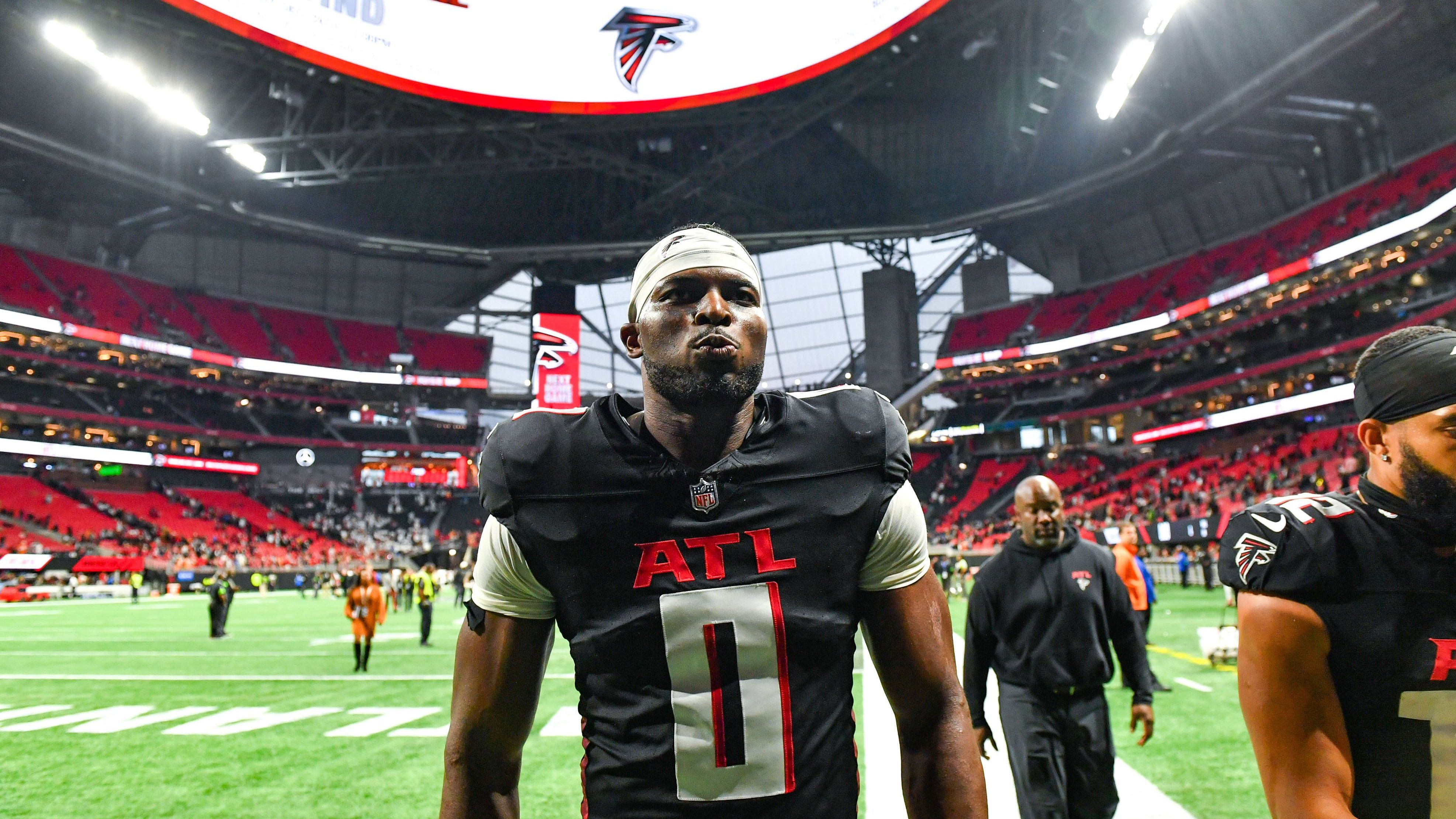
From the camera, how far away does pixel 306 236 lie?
46562mm

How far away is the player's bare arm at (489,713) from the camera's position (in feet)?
6.23

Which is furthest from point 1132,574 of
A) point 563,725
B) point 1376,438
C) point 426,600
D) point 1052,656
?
point 426,600

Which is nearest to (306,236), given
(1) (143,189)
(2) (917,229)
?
(1) (143,189)

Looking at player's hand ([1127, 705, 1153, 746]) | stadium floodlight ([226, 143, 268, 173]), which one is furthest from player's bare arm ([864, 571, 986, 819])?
stadium floodlight ([226, 143, 268, 173])

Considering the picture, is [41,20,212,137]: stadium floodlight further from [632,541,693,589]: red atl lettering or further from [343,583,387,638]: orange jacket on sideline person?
[632,541,693,589]: red atl lettering

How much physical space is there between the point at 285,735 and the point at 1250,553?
8.47m

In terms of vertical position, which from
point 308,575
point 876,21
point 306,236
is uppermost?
point 306,236

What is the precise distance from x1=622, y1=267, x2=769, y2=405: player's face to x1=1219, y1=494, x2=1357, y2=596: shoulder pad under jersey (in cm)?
135

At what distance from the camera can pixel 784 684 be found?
5.82ft

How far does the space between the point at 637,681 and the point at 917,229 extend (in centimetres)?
4299

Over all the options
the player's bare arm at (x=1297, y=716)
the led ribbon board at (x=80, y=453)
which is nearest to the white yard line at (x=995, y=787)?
the player's bare arm at (x=1297, y=716)

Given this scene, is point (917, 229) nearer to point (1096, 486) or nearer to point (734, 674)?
point (1096, 486)

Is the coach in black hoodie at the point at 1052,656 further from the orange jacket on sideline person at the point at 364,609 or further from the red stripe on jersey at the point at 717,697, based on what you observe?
the orange jacket on sideline person at the point at 364,609

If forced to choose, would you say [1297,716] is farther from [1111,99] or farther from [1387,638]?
[1111,99]
